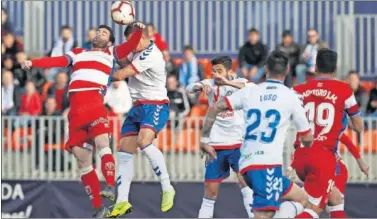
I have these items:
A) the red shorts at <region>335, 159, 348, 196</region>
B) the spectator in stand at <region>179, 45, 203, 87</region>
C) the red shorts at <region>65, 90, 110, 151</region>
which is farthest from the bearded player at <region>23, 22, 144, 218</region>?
the spectator in stand at <region>179, 45, 203, 87</region>

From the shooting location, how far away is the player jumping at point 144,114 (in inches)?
648

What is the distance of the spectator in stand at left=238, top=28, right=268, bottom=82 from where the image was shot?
926 inches

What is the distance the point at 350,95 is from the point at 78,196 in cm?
757

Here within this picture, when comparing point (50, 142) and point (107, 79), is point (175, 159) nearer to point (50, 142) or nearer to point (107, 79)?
point (50, 142)

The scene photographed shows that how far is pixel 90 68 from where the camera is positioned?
1661 centimetres

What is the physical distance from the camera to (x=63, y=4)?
25.5m

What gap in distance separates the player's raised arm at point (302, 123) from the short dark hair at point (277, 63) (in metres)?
0.33

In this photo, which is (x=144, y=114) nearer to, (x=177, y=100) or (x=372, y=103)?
(x=177, y=100)

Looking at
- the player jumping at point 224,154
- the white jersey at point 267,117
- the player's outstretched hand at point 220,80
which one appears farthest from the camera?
the player jumping at point 224,154

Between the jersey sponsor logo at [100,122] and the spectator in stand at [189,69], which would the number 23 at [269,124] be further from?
the spectator in stand at [189,69]

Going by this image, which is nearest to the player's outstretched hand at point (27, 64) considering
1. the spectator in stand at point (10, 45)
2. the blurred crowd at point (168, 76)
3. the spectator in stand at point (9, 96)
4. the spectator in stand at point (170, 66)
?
the blurred crowd at point (168, 76)

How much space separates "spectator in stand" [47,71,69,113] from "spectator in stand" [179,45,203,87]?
1.95m

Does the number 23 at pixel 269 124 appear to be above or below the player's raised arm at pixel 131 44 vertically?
below

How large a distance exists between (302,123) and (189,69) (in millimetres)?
9554
